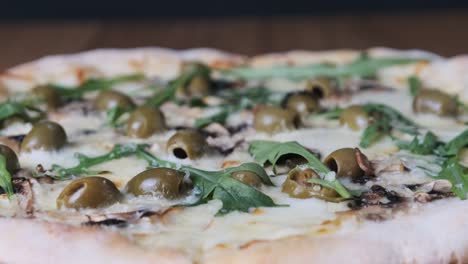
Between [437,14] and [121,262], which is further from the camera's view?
[437,14]

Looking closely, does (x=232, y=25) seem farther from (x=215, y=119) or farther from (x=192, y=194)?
(x=192, y=194)

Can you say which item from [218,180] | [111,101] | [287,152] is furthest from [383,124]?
[111,101]

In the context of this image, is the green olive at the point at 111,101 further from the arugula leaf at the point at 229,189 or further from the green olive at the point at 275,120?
the arugula leaf at the point at 229,189

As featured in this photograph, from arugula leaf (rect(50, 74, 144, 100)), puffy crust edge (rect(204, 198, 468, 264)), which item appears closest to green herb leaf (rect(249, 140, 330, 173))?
puffy crust edge (rect(204, 198, 468, 264))

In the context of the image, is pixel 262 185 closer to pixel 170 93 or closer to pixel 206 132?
pixel 206 132

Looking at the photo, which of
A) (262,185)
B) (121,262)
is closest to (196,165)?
(262,185)

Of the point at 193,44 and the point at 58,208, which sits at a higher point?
the point at 193,44
